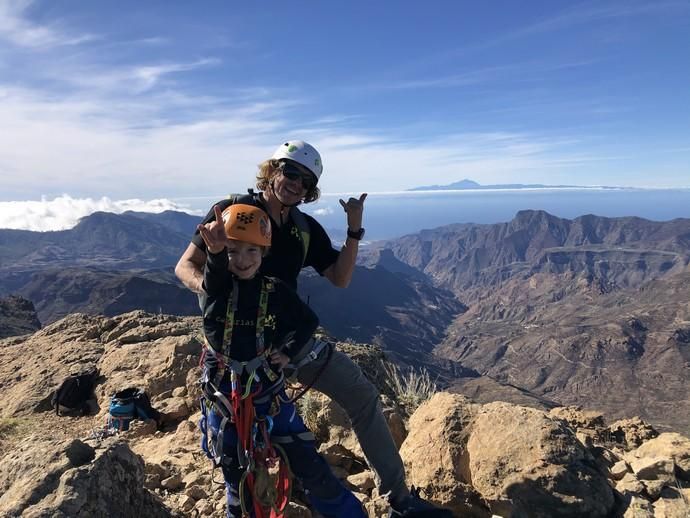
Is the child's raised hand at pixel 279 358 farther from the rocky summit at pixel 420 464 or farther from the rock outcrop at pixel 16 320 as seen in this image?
the rock outcrop at pixel 16 320

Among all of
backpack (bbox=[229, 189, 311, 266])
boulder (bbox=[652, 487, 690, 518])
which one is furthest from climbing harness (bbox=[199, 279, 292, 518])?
boulder (bbox=[652, 487, 690, 518])

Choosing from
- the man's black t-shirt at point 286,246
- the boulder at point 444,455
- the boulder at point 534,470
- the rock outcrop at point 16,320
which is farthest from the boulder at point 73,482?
the rock outcrop at point 16,320

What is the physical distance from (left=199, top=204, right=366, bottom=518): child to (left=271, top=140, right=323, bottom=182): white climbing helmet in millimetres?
891

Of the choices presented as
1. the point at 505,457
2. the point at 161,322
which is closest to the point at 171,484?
the point at 505,457

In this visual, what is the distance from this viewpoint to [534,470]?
4.52 metres

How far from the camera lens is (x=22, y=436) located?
24.6 feet

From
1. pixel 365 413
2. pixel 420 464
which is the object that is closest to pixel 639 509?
pixel 420 464

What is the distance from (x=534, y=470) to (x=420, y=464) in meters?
1.23

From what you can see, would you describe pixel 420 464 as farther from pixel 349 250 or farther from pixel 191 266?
pixel 191 266

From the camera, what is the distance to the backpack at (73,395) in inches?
355

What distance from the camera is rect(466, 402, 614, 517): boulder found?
435 centimetres

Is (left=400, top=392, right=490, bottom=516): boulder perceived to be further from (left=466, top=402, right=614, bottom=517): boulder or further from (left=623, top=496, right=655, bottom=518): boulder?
(left=623, top=496, right=655, bottom=518): boulder

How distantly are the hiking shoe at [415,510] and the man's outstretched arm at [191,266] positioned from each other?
108 inches

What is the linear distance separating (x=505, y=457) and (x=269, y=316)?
293 centimetres
